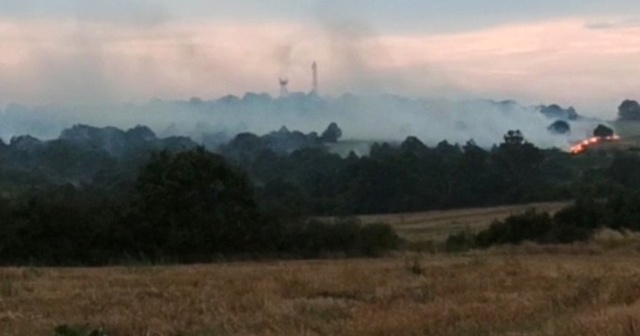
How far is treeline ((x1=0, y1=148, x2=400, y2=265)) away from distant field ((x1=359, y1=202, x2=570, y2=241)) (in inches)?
331

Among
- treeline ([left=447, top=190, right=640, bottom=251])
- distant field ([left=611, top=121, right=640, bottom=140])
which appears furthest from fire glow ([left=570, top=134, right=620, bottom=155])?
treeline ([left=447, top=190, right=640, bottom=251])

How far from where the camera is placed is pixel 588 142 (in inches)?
5423

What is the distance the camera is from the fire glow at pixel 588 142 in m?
124

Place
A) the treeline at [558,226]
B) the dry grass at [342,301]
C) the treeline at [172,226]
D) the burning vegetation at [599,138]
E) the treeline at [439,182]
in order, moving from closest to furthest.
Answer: the dry grass at [342,301] → the treeline at [172,226] → the treeline at [558,226] → the treeline at [439,182] → the burning vegetation at [599,138]

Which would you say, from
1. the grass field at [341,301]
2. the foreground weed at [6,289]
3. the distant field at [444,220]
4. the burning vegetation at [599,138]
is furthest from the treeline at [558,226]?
the burning vegetation at [599,138]

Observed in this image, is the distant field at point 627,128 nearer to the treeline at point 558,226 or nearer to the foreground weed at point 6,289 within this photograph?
the treeline at point 558,226

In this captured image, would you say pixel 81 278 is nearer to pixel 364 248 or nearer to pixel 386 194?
pixel 364 248

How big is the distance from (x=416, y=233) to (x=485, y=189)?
29343 mm

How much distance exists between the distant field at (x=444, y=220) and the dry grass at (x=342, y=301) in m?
30.5

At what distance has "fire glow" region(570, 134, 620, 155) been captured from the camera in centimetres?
12356

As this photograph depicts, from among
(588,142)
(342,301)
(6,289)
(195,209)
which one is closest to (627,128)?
(588,142)

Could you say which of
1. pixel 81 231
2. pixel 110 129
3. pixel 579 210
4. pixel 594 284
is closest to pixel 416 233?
pixel 579 210

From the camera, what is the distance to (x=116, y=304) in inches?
655

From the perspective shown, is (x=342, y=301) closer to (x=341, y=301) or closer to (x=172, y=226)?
(x=341, y=301)
